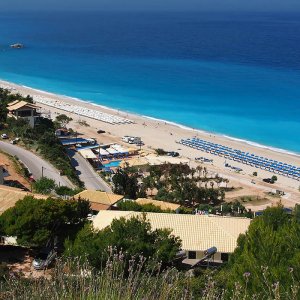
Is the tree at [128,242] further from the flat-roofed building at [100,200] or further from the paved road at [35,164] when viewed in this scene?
the paved road at [35,164]

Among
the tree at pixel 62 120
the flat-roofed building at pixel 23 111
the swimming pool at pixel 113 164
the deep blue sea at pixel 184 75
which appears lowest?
the swimming pool at pixel 113 164

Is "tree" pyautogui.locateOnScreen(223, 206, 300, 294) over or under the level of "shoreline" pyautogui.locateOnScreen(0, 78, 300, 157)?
under

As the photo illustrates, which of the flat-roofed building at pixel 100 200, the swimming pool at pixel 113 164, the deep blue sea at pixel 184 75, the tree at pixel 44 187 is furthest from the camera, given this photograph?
the deep blue sea at pixel 184 75

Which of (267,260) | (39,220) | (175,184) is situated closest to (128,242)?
(39,220)

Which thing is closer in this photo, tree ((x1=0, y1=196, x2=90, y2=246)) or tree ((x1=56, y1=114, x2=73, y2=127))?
tree ((x1=0, y1=196, x2=90, y2=246))

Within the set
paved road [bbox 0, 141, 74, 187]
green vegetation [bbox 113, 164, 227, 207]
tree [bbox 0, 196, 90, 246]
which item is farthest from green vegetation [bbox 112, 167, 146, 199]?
tree [bbox 0, 196, 90, 246]

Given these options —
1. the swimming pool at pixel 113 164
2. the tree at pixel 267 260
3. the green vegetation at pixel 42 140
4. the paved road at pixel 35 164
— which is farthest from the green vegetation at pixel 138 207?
the swimming pool at pixel 113 164

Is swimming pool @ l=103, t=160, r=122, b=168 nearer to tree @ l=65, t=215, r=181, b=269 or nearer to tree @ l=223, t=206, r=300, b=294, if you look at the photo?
tree @ l=65, t=215, r=181, b=269

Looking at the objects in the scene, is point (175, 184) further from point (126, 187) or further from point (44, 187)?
point (44, 187)
